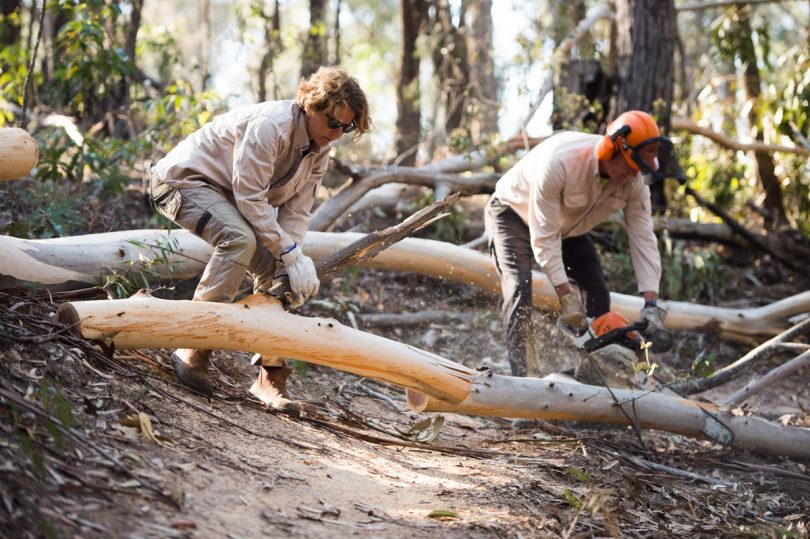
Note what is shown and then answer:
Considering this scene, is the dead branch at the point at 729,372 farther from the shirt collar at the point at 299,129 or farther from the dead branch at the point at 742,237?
the shirt collar at the point at 299,129

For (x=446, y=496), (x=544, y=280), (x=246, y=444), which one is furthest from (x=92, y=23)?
(x=446, y=496)

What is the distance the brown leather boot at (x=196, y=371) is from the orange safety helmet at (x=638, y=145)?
107 inches

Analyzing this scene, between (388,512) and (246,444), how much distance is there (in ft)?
2.52

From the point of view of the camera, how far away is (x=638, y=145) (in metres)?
5.00

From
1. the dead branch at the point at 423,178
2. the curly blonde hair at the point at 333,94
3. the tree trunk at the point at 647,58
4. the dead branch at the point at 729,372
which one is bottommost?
the dead branch at the point at 729,372

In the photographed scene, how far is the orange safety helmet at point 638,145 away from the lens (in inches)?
197

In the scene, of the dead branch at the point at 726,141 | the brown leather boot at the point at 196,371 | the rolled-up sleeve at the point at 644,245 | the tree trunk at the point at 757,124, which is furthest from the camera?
the tree trunk at the point at 757,124

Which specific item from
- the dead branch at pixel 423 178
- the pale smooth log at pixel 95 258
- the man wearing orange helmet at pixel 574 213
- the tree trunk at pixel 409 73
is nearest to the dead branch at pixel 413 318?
the dead branch at pixel 423 178

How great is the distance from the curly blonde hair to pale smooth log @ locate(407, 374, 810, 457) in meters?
1.59

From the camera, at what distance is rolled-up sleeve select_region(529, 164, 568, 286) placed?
206 inches

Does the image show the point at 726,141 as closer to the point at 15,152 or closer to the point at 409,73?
the point at 409,73

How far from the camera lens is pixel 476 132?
11406 millimetres

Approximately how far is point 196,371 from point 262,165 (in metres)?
1.13

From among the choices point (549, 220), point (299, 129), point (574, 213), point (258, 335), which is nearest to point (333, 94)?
point (299, 129)
